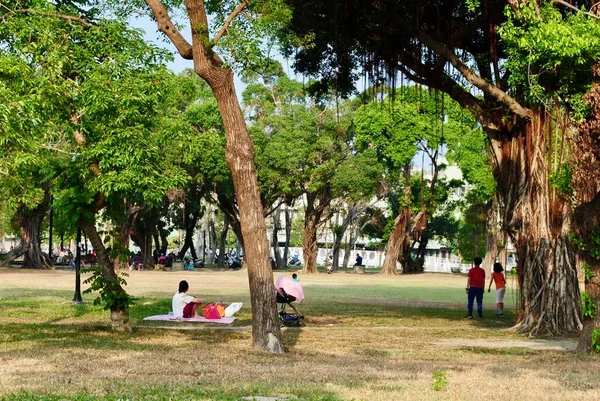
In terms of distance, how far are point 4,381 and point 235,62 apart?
6.53 meters

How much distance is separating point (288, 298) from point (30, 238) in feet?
139

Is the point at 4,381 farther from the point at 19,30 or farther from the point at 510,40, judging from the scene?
the point at 510,40

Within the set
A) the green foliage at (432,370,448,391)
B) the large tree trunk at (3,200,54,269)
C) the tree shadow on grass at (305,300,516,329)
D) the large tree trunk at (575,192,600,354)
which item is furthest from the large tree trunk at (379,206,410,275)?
the green foliage at (432,370,448,391)

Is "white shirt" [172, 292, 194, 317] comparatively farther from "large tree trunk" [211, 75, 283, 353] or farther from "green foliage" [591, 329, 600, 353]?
"green foliage" [591, 329, 600, 353]

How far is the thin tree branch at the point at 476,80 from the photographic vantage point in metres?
19.8

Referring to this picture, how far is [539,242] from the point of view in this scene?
66.2 feet

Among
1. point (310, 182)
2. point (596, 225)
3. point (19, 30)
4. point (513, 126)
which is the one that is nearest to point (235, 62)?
point (19, 30)

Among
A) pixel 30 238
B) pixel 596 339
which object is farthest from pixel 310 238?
pixel 596 339

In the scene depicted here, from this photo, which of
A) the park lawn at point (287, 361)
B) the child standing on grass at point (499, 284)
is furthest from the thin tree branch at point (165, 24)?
the child standing on grass at point (499, 284)

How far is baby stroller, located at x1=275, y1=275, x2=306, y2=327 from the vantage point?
20984 mm

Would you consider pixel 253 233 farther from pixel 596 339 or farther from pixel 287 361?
pixel 596 339

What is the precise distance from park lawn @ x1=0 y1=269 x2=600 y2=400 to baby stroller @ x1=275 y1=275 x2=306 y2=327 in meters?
0.53

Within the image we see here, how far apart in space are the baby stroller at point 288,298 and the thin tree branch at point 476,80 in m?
5.76

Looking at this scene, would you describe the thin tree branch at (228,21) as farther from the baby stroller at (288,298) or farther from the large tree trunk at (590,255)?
the baby stroller at (288,298)
